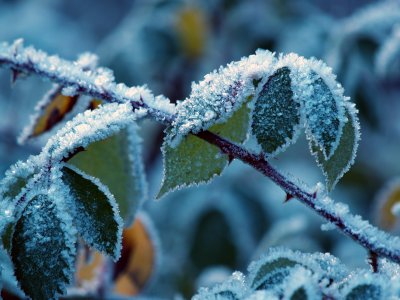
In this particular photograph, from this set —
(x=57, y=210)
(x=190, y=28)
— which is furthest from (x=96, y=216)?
(x=190, y=28)

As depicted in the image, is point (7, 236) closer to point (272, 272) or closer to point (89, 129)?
point (89, 129)

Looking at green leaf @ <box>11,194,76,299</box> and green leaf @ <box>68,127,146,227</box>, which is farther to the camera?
green leaf @ <box>68,127,146,227</box>

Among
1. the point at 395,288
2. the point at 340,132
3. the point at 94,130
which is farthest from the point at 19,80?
the point at 395,288

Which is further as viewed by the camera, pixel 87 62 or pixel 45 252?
pixel 87 62

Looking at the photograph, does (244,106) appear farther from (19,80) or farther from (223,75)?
(19,80)

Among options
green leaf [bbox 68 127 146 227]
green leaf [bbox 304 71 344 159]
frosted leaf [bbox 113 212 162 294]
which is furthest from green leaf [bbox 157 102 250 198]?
frosted leaf [bbox 113 212 162 294]

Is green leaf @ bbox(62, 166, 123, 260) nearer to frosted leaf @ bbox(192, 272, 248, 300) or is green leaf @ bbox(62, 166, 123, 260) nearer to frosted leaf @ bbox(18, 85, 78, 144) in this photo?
frosted leaf @ bbox(192, 272, 248, 300)

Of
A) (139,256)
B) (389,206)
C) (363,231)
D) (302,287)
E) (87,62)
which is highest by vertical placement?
(389,206)
